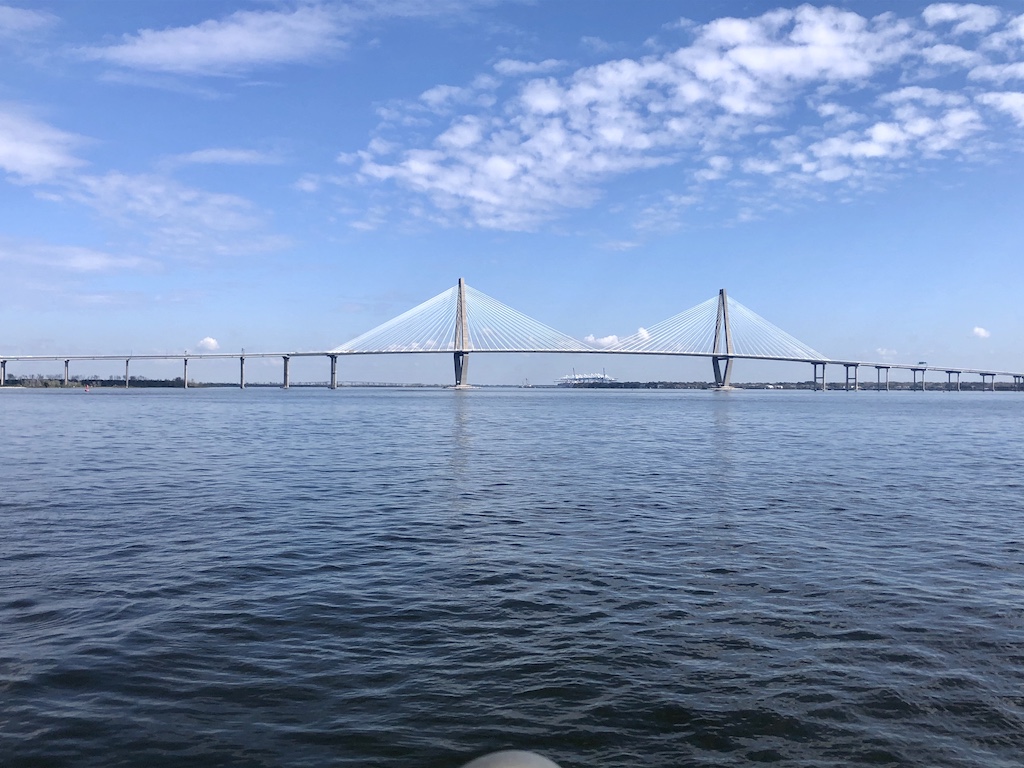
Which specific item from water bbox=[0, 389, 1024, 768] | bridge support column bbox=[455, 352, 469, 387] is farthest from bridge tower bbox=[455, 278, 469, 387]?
water bbox=[0, 389, 1024, 768]

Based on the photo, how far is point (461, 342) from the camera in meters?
108

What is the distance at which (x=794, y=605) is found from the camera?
7707 millimetres

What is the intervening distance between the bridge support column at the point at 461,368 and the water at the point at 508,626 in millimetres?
94423

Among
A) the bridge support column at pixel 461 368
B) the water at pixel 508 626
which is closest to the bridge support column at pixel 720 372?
the bridge support column at pixel 461 368

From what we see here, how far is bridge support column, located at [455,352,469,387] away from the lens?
110 metres

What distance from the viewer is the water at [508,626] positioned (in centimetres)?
494

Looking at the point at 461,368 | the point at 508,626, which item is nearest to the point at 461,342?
the point at 461,368

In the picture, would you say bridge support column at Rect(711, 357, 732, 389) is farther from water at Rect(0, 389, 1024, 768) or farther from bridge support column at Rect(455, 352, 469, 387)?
water at Rect(0, 389, 1024, 768)

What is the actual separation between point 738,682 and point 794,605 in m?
2.29

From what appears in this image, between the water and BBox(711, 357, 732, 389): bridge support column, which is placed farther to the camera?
BBox(711, 357, 732, 389): bridge support column

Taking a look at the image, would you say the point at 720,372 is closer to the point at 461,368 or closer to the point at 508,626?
the point at 461,368

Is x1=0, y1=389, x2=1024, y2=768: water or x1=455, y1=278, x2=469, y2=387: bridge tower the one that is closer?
x1=0, y1=389, x2=1024, y2=768: water

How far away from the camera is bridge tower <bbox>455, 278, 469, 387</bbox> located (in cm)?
10762

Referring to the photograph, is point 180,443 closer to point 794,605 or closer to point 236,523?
point 236,523
